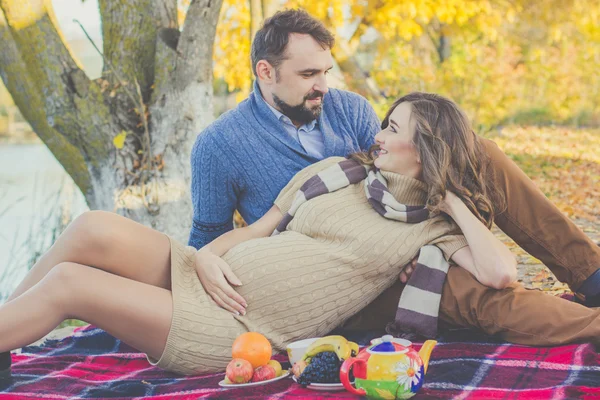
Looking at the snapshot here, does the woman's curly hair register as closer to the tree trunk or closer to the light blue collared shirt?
the light blue collared shirt

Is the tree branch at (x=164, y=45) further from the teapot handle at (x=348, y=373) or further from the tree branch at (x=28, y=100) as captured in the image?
the teapot handle at (x=348, y=373)

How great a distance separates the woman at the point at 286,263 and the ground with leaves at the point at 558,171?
Result: 124 cm

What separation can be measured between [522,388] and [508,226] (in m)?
0.96

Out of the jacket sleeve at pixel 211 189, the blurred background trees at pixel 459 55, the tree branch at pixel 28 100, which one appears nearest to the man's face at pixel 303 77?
the jacket sleeve at pixel 211 189

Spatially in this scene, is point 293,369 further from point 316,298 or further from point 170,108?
point 170,108

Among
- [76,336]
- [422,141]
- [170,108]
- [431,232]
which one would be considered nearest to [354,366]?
[431,232]

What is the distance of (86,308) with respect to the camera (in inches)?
109

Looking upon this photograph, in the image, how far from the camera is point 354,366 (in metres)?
2.48

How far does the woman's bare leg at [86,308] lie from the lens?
8.98ft

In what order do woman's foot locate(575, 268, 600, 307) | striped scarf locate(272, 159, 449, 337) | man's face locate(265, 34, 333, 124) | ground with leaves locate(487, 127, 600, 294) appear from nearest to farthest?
striped scarf locate(272, 159, 449, 337), woman's foot locate(575, 268, 600, 307), man's face locate(265, 34, 333, 124), ground with leaves locate(487, 127, 600, 294)

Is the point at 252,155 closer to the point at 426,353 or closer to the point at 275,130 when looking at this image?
the point at 275,130

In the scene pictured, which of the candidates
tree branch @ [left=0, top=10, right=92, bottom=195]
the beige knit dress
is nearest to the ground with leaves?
the beige knit dress

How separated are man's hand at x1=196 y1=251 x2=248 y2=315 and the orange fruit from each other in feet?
0.63

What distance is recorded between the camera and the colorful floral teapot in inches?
94.1
